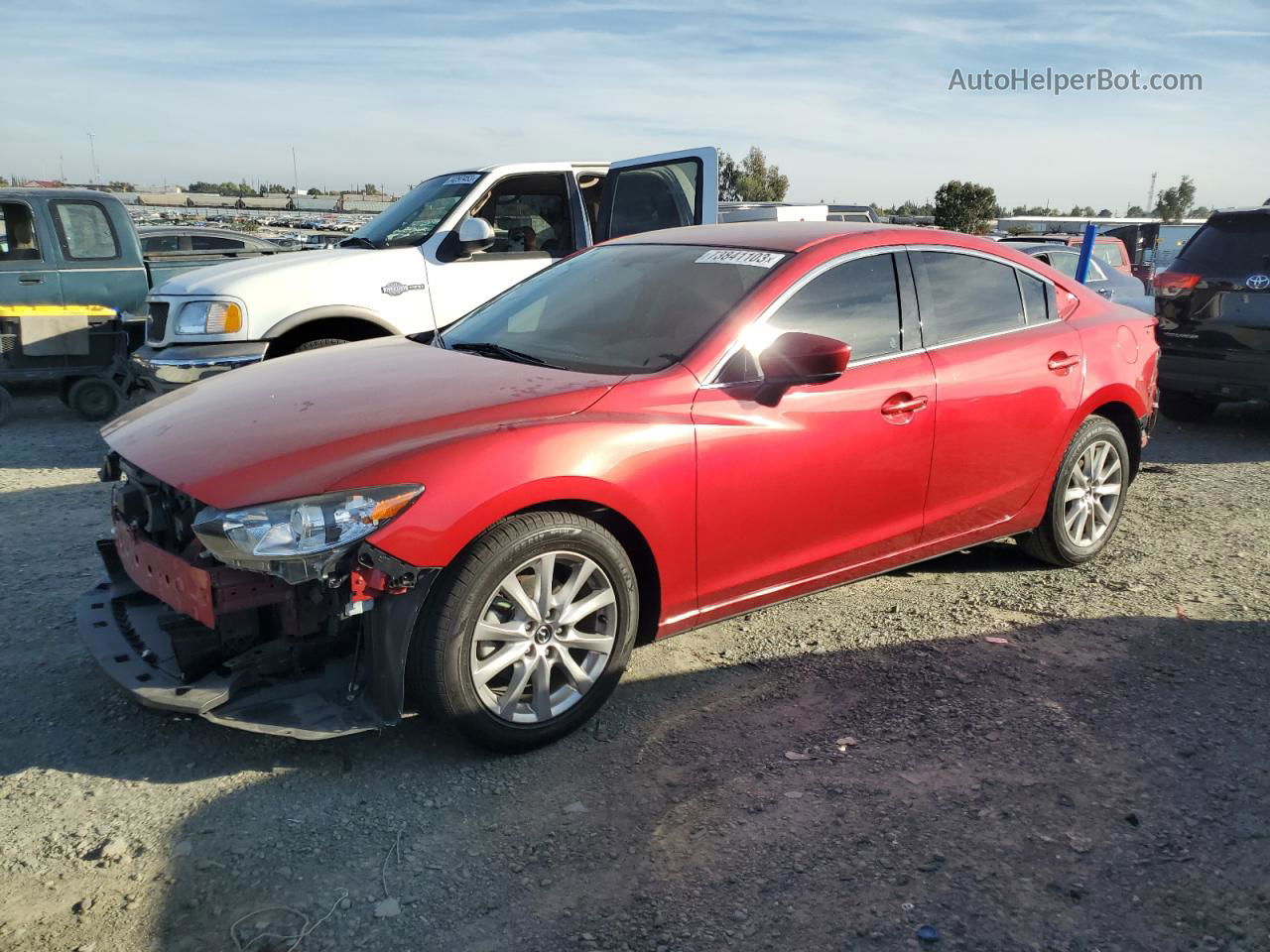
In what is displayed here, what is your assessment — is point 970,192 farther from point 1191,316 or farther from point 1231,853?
point 1231,853

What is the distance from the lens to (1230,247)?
26.2 feet

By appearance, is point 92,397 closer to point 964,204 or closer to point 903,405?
point 903,405

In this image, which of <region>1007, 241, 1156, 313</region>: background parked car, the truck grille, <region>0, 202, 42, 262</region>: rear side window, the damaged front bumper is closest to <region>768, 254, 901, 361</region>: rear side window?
the damaged front bumper

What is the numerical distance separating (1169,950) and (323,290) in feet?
19.4

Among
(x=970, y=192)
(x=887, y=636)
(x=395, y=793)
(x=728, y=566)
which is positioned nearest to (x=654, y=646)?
(x=728, y=566)

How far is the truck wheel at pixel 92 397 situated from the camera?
29.2ft

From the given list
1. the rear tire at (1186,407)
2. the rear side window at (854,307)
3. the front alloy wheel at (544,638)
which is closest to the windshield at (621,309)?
the rear side window at (854,307)

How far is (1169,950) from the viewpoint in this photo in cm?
245

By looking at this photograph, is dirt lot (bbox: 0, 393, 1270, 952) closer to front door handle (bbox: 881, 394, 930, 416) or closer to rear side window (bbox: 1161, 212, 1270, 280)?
front door handle (bbox: 881, 394, 930, 416)

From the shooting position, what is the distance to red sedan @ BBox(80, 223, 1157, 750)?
2980mm

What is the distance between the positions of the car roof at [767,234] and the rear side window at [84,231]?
21.6 ft

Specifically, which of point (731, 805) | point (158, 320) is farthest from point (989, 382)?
point (158, 320)

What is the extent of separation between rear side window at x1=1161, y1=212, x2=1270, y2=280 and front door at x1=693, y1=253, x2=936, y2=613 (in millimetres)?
5102

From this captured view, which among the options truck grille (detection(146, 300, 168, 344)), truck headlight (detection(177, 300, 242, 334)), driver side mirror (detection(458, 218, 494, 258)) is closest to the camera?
truck headlight (detection(177, 300, 242, 334))
